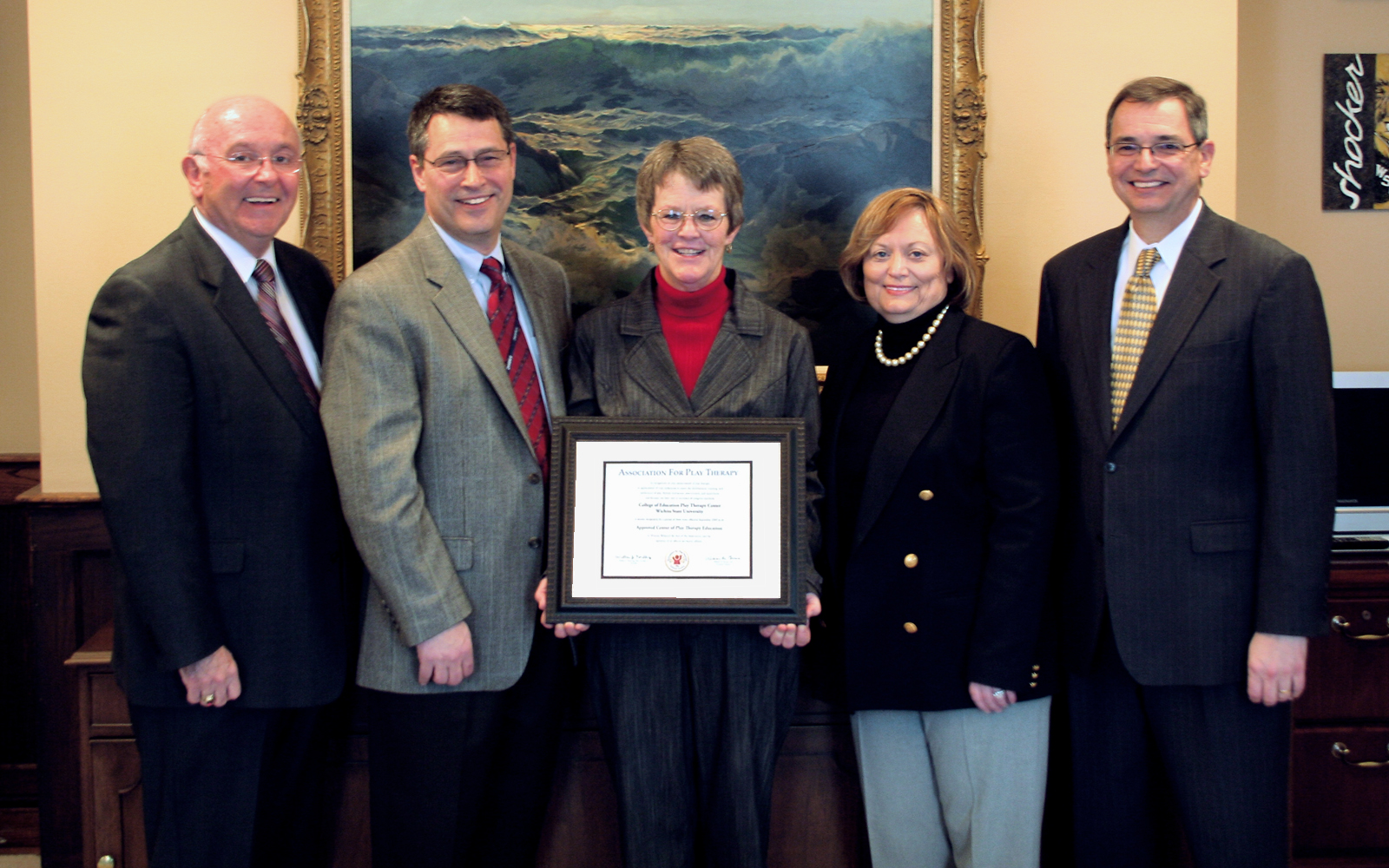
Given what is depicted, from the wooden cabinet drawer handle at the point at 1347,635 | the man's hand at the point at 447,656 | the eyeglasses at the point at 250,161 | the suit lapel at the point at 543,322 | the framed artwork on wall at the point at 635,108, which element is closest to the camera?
the man's hand at the point at 447,656

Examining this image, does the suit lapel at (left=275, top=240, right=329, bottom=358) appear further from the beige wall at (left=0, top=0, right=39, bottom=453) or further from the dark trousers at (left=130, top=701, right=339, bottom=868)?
the beige wall at (left=0, top=0, right=39, bottom=453)

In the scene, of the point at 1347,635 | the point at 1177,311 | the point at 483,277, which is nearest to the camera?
the point at 1177,311

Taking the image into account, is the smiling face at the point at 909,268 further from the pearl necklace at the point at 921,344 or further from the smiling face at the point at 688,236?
the smiling face at the point at 688,236

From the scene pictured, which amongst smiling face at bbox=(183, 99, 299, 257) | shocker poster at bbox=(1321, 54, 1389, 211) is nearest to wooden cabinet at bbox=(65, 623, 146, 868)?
smiling face at bbox=(183, 99, 299, 257)

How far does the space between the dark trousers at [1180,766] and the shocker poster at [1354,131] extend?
2.22m

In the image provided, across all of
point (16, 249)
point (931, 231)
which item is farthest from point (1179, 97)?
point (16, 249)

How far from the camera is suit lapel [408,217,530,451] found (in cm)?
189

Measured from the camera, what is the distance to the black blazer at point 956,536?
75.4 inches

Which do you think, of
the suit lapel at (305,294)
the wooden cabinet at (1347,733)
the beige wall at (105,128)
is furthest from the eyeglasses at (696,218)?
the wooden cabinet at (1347,733)

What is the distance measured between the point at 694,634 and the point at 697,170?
991 millimetres

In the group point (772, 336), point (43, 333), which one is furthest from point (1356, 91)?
point (43, 333)

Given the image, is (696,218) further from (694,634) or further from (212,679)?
(212,679)

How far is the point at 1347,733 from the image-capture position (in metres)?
2.67

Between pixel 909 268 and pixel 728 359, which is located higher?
pixel 909 268
